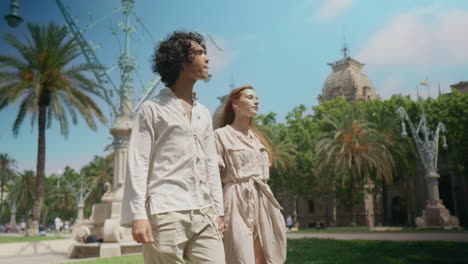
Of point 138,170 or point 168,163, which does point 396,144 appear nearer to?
point 168,163

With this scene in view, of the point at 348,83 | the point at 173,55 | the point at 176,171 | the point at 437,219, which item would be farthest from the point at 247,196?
the point at 348,83

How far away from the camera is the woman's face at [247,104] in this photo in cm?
454

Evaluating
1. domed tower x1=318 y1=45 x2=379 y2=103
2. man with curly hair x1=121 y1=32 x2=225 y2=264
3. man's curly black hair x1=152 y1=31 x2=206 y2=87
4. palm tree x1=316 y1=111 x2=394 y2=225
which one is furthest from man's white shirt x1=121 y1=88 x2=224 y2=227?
domed tower x1=318 y1=45 x2=379 y2=103

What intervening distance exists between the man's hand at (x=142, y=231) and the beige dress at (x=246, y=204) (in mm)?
1613

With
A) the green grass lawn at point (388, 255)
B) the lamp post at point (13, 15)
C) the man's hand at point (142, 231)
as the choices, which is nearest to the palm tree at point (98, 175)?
the lamp post at point (13, 15)

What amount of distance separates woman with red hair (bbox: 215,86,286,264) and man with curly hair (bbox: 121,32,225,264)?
1.02 meters

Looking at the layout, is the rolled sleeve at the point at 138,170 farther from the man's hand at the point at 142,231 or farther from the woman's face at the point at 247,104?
the woman's face at the point at 247,104

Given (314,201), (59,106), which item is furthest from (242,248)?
(314,201)

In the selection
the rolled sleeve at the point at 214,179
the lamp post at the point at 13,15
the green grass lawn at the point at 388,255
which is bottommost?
the green grass lawn at the point at 388,255

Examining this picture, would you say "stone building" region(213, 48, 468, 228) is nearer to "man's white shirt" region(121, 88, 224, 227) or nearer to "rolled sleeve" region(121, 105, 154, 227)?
"man's white shirt" region(121, 88, 224, 227)

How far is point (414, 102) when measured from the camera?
3381 centimetres

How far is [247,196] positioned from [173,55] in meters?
1.76

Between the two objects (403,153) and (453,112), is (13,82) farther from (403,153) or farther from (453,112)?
(453,112)

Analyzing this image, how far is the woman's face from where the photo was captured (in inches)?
179
